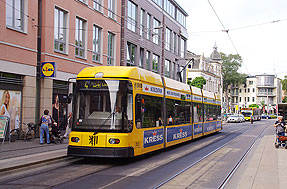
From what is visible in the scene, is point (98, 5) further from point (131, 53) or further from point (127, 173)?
point (127, 173)

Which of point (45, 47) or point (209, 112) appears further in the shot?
point (209, 112)

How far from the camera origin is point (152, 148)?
13234mm

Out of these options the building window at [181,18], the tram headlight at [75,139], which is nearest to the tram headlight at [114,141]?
the tram headlight at [75,139]

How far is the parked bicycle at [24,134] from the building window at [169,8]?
27009 millimetres

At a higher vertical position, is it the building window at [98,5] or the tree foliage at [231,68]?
the tree foliage at [231,68]

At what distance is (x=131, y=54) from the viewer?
31797 millimetres

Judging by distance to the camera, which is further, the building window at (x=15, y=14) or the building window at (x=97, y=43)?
the building window at (x=97, y=43)

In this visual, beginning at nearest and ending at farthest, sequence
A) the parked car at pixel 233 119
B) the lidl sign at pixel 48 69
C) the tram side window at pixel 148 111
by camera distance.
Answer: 1. the tram side window at pixel 148 111
2. the lidl sign at pixel 48 69
3. the parked car at pixel 233 119

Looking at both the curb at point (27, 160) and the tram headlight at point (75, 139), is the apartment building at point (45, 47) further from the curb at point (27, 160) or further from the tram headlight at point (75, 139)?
the tram headlight at point (75, 139)

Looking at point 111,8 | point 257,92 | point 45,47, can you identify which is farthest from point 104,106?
point 257,92

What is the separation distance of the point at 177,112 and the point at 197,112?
470 centimetres

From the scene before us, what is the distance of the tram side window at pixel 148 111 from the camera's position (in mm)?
11938

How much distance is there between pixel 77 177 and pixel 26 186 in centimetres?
150

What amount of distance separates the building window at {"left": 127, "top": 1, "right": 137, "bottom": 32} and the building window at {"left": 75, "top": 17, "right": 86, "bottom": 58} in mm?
7749
